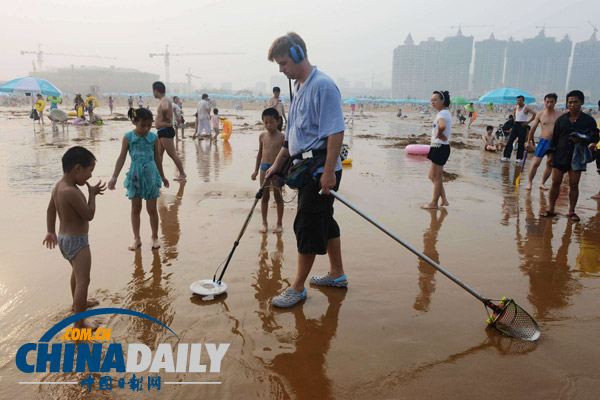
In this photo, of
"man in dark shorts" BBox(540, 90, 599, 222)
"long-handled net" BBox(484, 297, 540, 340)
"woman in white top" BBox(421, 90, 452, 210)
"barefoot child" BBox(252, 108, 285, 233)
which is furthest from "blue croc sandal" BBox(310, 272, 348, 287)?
"man in dark shorts" BBox(540, 90, 599, 222)

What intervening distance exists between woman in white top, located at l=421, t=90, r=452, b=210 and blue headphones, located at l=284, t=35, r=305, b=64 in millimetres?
4033

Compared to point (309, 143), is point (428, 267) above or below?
below

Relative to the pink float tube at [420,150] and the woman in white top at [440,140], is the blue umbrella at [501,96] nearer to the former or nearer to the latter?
the pink float tube at [420,150]

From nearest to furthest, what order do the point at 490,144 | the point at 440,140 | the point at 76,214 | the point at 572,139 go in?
the point at 76,214 → the point at 572,139 → the point at 440,140 → the point at 490,144

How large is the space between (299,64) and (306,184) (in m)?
1.04

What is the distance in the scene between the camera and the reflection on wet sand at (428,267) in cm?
368

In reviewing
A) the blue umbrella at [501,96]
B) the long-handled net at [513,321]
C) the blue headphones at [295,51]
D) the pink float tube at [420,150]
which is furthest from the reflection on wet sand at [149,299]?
the blue umbrella at [501,96]

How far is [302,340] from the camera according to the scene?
118 inches

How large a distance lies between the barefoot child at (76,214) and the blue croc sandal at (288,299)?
149 centimetres

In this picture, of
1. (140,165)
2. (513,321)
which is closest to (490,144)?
(513,321)

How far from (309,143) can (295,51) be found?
0.78 meters

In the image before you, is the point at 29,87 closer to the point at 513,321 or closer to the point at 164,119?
the point at 164,119

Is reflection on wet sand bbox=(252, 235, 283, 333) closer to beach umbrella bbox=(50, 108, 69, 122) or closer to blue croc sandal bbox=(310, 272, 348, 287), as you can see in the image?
blue croc sandal bbox=(310, 272, 348, 287)

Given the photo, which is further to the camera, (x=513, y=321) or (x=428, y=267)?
(x=428, y=267)
